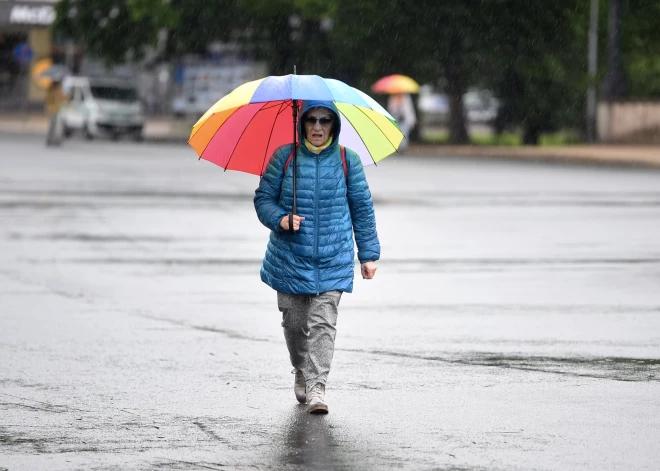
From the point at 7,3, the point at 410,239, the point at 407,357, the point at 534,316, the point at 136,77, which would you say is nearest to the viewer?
the point at 407,357

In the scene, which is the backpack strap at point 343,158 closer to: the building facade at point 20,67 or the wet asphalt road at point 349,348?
the wet asphalt road at point 349,348

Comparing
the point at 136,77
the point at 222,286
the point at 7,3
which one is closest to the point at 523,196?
the point at 222,286

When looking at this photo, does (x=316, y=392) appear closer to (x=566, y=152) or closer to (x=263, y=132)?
(x=263, y=132)

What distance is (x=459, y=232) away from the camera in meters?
17.9

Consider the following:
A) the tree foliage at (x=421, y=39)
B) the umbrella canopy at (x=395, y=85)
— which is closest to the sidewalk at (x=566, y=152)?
the umbrella canopy at (x=395, y=85)

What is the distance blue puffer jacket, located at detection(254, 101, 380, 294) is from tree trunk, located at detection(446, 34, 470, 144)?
38.6 meters

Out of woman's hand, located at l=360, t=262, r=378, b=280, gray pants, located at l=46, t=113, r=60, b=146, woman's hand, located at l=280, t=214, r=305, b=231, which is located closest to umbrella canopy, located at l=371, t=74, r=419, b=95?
gray pants, located at l=46, t=113, r=60, b=146

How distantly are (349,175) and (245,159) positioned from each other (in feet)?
2.20

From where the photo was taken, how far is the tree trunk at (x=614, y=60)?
145 feet

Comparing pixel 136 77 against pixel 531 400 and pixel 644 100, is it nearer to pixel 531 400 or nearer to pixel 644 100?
pixel 644 100

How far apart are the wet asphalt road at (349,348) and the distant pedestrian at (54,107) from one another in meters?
19.9

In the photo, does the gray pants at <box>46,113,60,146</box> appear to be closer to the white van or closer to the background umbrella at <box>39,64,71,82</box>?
the white van

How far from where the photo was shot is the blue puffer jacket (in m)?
7.63

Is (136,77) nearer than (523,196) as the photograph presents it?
No
